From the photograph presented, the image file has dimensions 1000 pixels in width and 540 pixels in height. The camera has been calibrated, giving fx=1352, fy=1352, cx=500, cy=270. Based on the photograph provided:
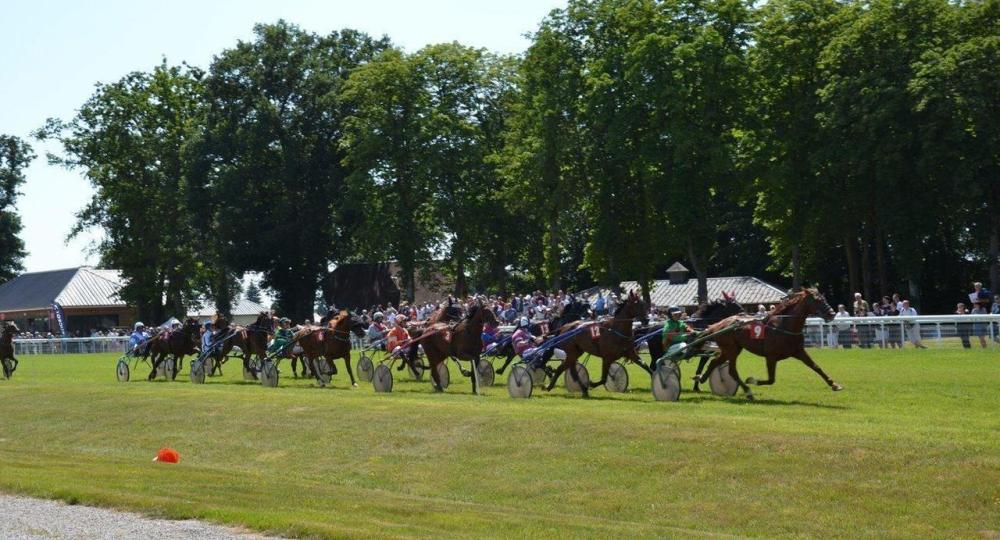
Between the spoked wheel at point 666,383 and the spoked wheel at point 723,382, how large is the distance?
50.4 inches

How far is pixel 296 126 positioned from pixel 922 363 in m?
50.6

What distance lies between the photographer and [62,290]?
4129 inches

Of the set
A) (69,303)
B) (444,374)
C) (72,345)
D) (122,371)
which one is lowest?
(444,374)

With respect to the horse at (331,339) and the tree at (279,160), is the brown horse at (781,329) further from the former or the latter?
the tree at (279,160)

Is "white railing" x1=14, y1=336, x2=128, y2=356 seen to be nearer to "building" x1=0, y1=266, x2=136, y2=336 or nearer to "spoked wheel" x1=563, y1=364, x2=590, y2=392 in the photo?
"building" x1=0, y1=266, x2=136, y2=336

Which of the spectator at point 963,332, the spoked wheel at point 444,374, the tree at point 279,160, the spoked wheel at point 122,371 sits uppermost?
the tree at point 279,160

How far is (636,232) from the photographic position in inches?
2393

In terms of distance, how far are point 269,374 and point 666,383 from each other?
14.6 metres

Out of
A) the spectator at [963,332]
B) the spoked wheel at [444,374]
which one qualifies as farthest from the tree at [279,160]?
the spoked wheel at [444,374]

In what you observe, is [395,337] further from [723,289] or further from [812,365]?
[723,289]

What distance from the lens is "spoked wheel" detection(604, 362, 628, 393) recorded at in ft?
92.2

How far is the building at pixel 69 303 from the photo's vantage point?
10469 centimetres

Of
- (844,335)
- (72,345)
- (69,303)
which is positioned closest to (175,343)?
(844,335)

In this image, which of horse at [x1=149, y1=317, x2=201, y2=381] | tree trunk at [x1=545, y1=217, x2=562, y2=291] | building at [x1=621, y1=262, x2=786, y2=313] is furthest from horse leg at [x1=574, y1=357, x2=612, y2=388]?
building at [x1=621, y1=262, x2=786, y2=313]
